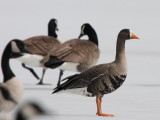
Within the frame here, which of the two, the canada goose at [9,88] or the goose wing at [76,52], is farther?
the goose wing at [76,52]

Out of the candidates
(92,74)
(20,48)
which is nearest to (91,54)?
(92,74)

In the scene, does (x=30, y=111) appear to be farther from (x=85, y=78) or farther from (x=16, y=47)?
(x=85, y=78)

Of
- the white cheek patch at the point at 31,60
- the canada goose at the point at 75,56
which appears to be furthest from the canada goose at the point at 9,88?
the white cheek patch at the point at 31,60

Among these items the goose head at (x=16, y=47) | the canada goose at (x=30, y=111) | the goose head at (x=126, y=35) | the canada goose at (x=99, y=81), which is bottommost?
the canada goose at (x=99, y=81)

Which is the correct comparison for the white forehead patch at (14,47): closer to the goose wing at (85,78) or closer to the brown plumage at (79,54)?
the goose wing at (85,78)

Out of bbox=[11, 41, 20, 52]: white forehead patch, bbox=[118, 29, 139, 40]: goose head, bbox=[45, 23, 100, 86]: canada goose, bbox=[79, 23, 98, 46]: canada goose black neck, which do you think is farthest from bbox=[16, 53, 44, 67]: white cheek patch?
bbox=[11, 41, 20, 52]: white forehead patch

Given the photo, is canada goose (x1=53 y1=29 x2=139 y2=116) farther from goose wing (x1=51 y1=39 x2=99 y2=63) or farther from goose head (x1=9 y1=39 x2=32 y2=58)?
goose wing (x1=51 y1=39 x2=99 y2=63)

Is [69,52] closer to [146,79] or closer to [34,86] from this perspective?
[34,86]

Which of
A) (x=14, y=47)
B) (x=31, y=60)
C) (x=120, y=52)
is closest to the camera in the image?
(x=14, y=47)

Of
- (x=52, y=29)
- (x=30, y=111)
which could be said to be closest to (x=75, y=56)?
(x=52, y=29)

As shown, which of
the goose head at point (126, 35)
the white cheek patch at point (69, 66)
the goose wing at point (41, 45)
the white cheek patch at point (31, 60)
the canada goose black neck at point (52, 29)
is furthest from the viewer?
the canada goose black neck at point (52, 29)

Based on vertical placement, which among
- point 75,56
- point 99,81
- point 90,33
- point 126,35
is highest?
point 126,35

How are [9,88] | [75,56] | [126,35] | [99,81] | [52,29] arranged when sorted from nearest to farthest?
[9,88] → [99,81] → [126,35] → [75,56] → [52,29]

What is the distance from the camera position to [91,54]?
12.1 meters
